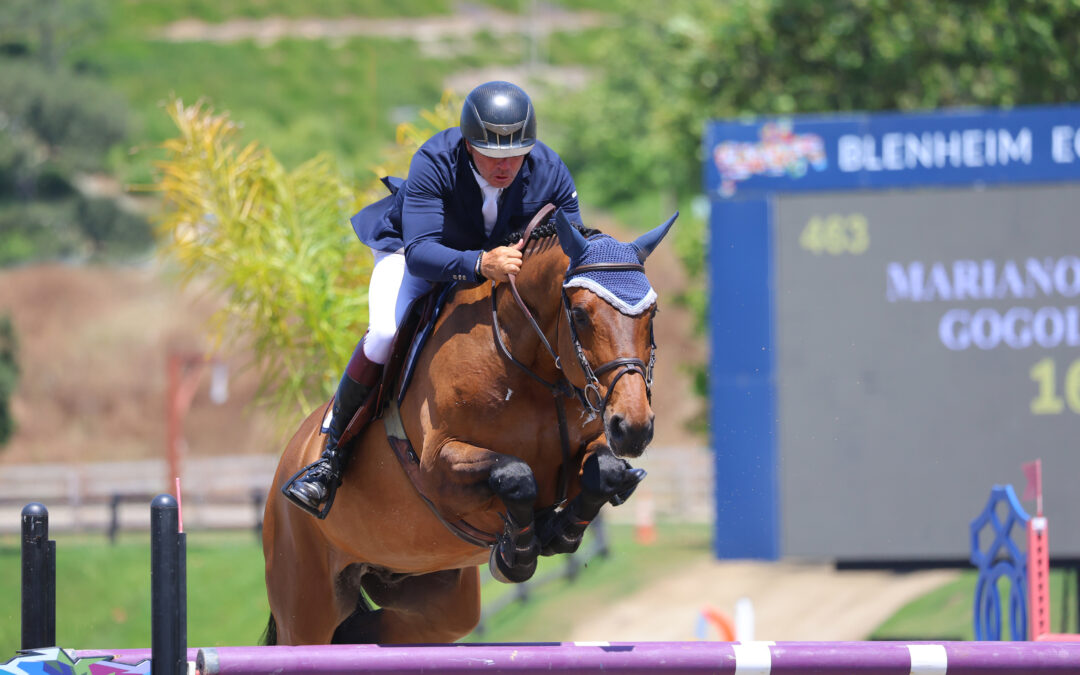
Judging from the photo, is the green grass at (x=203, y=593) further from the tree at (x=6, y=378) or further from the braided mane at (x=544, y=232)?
the braided mane at (x=544, y=232)

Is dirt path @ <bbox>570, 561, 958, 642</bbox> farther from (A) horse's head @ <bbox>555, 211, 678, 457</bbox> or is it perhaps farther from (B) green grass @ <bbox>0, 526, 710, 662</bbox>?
(A) horse's head @ <bbox>555, 211, 678, 457</bbox>

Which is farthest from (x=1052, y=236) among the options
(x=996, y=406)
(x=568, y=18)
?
(x=568, y=18)

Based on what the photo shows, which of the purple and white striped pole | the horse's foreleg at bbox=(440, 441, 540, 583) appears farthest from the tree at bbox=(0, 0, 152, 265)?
the purple and white striped pole

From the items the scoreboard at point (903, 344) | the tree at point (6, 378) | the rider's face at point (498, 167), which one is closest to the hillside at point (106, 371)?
the tree at point (6, 378)

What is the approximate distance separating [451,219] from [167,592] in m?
1.61

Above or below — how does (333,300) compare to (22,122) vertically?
below

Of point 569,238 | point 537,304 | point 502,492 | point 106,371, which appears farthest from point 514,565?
point 106,371

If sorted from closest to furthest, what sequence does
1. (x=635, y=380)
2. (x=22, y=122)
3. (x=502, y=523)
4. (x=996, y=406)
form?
(x=635, y=380), (x=502, y=523), (x=996, y=406), (x=22, y=122)

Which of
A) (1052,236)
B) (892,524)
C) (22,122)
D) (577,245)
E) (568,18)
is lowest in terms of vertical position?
(892,524)

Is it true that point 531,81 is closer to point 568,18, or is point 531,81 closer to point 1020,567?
A: point 568,18

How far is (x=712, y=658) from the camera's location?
355 cm

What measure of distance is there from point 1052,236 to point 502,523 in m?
6.43

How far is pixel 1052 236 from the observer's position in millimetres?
9117

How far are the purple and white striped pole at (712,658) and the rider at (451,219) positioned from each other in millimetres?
1165
